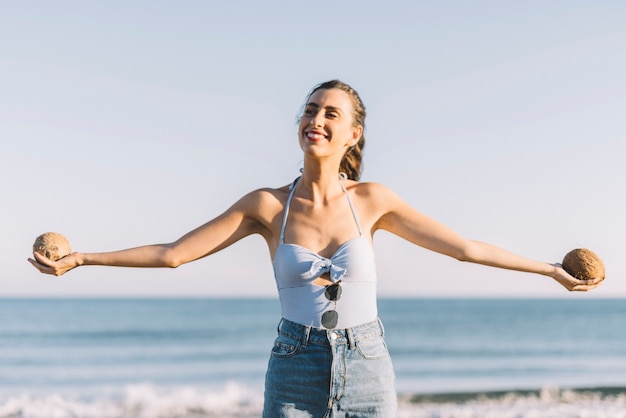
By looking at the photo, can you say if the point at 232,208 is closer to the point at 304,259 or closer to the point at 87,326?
the point at 304,259

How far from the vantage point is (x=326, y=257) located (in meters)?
3.18

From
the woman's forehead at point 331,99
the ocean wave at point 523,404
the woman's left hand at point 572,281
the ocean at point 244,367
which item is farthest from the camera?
the ocean at point 244,367

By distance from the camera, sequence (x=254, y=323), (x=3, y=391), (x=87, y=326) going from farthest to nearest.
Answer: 1. (x=254, y=323)
2. (x=87, y=326)
3. (x=3, y=391)

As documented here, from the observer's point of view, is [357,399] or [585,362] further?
[585,362]

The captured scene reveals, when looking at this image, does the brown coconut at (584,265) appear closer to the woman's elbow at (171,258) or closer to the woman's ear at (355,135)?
the woman's ear at (355,135)

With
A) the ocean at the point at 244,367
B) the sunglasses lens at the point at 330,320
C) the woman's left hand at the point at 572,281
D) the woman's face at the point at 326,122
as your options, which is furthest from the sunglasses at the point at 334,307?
the ocean at the point at 244,367

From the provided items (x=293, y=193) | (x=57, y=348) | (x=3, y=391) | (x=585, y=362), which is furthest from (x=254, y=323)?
(x=293, y=193)

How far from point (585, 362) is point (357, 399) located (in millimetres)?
21762

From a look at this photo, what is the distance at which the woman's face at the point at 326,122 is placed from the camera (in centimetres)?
326

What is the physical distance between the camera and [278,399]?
304 cm

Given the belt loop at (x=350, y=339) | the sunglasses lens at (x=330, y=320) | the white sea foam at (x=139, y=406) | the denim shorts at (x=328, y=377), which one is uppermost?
the sunglasses lens at (x=330, y=320)

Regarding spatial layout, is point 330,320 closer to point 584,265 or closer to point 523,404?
point 584,265

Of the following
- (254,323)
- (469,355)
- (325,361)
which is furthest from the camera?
(254,323)

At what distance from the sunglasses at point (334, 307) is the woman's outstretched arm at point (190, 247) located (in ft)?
1.39
